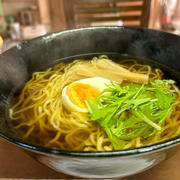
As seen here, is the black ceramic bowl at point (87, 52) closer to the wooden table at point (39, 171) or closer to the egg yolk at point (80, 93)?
the wooden table at point (39, 171)

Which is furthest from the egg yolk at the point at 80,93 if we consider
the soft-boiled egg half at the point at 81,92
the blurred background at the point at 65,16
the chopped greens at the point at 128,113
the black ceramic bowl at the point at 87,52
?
the blurred background at the point at 65,16

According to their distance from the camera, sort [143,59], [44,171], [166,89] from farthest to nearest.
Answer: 1. [143,59]
2. [166,89]
3. [44,171]

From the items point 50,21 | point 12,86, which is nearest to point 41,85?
point 12,86

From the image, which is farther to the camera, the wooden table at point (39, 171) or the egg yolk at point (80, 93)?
the egg yolk at point (80, 93)

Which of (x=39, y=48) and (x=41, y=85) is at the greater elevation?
(x=39, y=48)

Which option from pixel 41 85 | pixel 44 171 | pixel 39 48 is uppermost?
pixel 39 48

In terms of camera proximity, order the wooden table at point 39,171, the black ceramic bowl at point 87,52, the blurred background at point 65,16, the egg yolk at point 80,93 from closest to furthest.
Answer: the wooden table at point 39,171, the black ceramic bowl at point 87,52, the egg yolk at point 80,93, the blurred background at point 65,16

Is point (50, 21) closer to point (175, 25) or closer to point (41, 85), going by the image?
point (175, 25)

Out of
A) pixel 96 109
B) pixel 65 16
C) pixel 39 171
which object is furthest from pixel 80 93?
pixel 65 16
